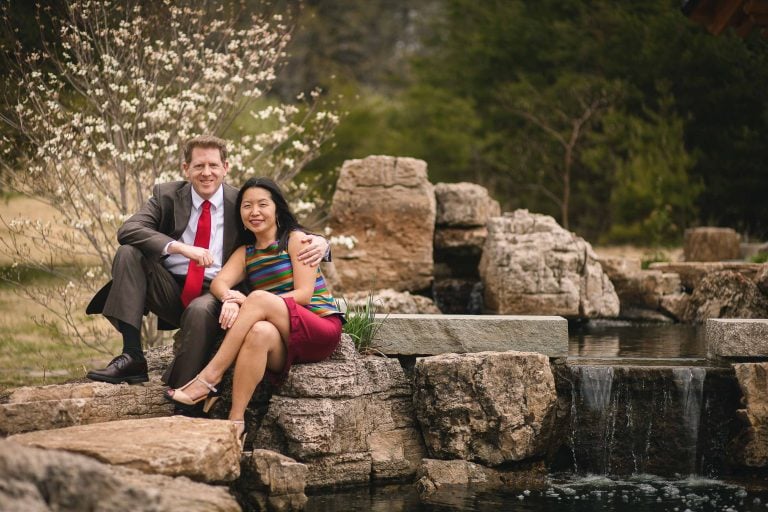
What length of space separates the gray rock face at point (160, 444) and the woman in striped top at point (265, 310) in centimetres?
33

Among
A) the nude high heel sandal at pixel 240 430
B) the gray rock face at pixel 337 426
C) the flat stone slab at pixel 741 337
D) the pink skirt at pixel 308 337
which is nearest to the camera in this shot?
the nude high heel sandal at pixel 240 430

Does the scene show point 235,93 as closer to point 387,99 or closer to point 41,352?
point 41,352

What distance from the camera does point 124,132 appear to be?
8.12 m

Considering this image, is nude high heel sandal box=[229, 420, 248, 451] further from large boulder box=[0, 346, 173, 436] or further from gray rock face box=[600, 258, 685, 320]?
gray rock face box=[600, 258, 685, 320]

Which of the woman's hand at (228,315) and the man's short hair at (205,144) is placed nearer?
the woman's hand at (228,315)

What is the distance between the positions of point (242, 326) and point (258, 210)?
2.18 feet

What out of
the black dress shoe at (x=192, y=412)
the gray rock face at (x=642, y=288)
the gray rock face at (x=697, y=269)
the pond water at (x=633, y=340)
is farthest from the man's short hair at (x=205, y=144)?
the gray rock face at (x=697, y=269)

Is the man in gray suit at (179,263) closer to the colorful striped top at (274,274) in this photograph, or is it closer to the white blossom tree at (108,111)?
the colorful striped top at (274,274)

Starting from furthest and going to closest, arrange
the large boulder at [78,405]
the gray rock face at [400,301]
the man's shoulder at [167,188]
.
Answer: the gray rock face at [400,301]
the man's shoulder at [167,188]
the large boulder at [78,405]

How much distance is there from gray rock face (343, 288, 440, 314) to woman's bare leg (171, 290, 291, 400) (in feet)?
10.3

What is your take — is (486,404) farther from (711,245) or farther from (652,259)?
(652,259)

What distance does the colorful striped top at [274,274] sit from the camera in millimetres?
5445

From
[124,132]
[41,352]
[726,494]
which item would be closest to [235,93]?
[124,132]

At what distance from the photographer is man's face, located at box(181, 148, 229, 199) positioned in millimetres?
5531
